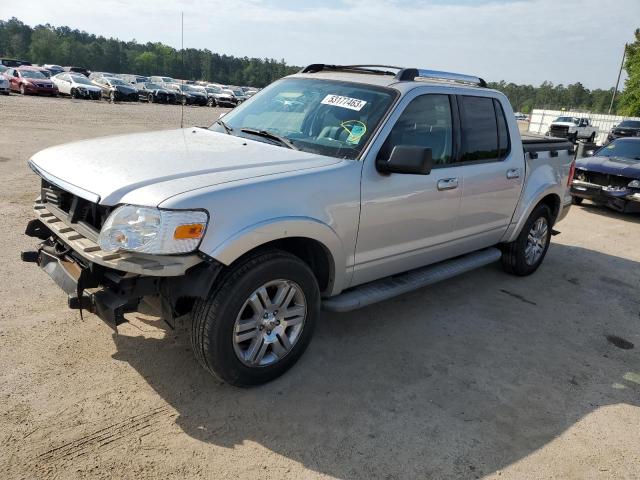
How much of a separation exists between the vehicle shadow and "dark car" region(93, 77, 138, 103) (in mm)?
30503

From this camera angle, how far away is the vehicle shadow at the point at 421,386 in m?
2.87

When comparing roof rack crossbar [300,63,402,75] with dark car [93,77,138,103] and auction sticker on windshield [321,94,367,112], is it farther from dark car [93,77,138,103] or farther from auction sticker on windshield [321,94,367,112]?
dark car [93,77,138,103]

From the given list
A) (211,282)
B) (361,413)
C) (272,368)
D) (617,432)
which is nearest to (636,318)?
(617,432)

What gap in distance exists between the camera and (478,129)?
4602 millimetres

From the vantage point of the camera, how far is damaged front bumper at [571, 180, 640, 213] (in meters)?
9.19

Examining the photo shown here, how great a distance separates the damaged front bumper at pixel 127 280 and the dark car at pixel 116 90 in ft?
101

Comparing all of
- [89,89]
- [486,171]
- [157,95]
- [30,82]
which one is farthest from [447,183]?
[157,95]

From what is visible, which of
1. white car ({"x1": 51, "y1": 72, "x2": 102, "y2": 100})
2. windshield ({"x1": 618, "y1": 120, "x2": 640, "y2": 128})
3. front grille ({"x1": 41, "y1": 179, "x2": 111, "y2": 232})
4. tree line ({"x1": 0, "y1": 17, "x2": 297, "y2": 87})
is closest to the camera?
front grille ({"x1": 41, "y1": 179, "x2": 111, "y2": 232})

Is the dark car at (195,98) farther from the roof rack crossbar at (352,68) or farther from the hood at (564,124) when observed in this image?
the roof rack crossbar at (352,68)

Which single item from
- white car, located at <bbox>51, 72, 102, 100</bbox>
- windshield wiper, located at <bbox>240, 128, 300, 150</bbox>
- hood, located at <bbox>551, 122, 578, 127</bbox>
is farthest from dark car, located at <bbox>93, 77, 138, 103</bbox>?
windshield wiper, located at <bbox>240, 128, 300, 150</bbox>

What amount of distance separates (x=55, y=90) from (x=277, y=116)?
95.8 ft

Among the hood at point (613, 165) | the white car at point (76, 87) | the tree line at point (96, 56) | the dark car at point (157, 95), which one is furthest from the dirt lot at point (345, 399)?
the tree line at point (96, 56)

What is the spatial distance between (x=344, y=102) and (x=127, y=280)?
80.9 inches

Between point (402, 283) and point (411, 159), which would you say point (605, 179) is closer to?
point (402, 283)
